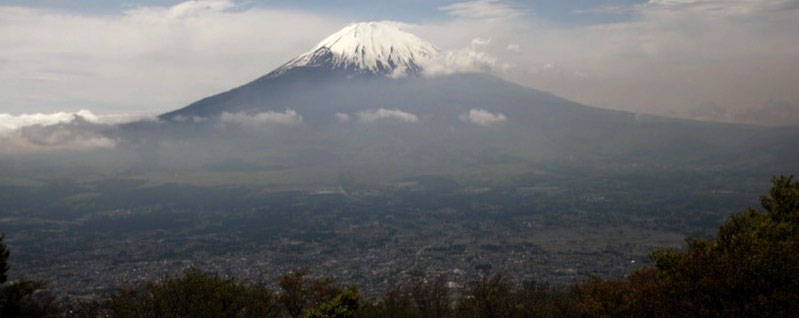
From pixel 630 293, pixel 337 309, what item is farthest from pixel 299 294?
pixel 630 293

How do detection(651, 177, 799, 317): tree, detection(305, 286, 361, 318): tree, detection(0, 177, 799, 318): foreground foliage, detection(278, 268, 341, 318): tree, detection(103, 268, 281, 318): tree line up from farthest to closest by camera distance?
detection(278, 268, 341, 318): tree, detection(103, 268, 281, 318): tree, detection(305, 286, 361, 318): tree, detection(0, 177, 799, 318): foreground foliage, detection(651, 177, 799, 317): tree

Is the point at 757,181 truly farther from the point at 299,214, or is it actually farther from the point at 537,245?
the point at 299,214

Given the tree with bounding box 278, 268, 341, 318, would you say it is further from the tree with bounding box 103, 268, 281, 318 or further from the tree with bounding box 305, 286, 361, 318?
the tree with bounding box 305, 286, 361, 318

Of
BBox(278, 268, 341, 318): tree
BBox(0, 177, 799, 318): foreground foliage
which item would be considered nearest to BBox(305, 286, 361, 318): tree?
BBox(0, 177, 799, 318): foreground foliage

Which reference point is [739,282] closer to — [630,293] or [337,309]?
[630,293]

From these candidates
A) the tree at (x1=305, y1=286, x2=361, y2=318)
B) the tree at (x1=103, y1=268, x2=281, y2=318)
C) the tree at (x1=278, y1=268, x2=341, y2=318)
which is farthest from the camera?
the tree at (x1=278, y1=268, x2=341, y2=318)

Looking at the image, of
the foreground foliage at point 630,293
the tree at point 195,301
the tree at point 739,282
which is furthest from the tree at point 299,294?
the tree at point 739,282

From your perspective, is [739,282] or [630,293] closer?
[739,282]

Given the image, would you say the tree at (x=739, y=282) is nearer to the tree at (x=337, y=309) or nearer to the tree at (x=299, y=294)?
the tree at (x=337, y=309)
